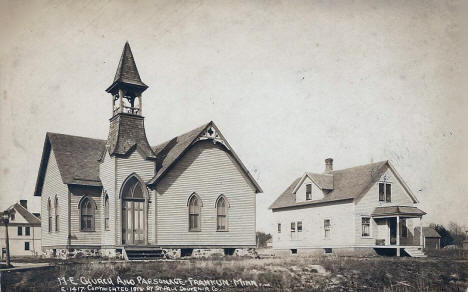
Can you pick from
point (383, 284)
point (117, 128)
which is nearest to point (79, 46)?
point (117, 128)

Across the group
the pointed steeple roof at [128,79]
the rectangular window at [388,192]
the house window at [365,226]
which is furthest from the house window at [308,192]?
the pointed steeple roof at [128,79]

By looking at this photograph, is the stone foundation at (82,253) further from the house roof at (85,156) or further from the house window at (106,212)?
the house roof at (85,156)

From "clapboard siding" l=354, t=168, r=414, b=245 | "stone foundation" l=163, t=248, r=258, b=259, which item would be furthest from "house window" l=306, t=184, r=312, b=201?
"stone foundation" l=163, t=248, r=258, b=259

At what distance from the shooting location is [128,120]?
19.9 metres

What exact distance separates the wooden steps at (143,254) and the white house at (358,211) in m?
9.18

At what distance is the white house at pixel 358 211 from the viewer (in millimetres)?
25344

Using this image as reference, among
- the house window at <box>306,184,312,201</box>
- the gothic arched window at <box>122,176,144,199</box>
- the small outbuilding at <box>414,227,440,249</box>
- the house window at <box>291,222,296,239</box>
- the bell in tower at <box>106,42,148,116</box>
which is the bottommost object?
the small outbuilding at <box>414,227,440,249</box>

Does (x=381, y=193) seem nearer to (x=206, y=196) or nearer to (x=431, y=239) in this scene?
(x=206, y=196)

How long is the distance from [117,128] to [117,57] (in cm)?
521

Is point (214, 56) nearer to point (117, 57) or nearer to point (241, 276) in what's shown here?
point (117, 57)

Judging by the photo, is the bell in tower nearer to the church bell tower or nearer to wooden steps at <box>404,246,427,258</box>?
the church bell tower

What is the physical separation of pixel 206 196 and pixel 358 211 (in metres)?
8.46

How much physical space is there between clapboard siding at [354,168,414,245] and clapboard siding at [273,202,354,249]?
0.33m

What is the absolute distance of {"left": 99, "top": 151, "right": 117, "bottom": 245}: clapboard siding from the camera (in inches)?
762
